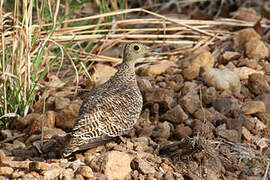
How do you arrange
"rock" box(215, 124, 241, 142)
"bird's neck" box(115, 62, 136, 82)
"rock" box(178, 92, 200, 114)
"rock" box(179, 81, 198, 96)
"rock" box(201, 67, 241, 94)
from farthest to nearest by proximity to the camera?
"rock" box(201, 67, 241, 94)
"rock" box(179, 81, 198, 96)
"rock" box(178, 92, 200, 114)
"bird's neck" box(115, 62, 136, 82)
"rock" box(215, 124, 241, 142)

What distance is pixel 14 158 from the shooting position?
330cm

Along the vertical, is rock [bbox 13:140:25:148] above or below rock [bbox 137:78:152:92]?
below

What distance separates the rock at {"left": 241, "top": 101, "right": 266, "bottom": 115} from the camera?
13.1 ft

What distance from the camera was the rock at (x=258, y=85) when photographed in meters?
4.34

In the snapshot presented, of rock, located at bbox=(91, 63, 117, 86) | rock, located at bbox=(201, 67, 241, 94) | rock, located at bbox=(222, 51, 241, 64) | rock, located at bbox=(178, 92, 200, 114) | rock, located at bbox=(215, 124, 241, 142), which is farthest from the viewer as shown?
rock, located at bbox=(222, 51, 241, 64)

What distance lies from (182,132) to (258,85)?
110cm

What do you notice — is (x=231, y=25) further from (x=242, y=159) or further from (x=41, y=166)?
(x=41, y=166)

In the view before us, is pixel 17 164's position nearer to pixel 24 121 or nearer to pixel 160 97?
pixel 24 121

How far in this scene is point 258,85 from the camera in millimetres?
4359

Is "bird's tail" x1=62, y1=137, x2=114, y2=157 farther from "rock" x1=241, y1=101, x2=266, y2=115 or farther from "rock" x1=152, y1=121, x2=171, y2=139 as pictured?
"rock" x1=241, y1=101, x2=266, y2=115

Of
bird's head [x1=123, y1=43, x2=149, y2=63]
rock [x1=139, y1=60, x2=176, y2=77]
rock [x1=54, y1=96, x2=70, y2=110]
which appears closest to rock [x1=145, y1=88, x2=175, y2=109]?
bird's head [x1=123, y1=43, x2=149, y2=63]

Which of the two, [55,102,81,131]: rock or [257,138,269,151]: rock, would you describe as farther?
[55,102,81,131]: rock

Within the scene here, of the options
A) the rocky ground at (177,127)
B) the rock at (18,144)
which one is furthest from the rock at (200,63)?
the rock at (18,144)

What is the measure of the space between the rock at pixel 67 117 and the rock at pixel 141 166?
2.96 ft
